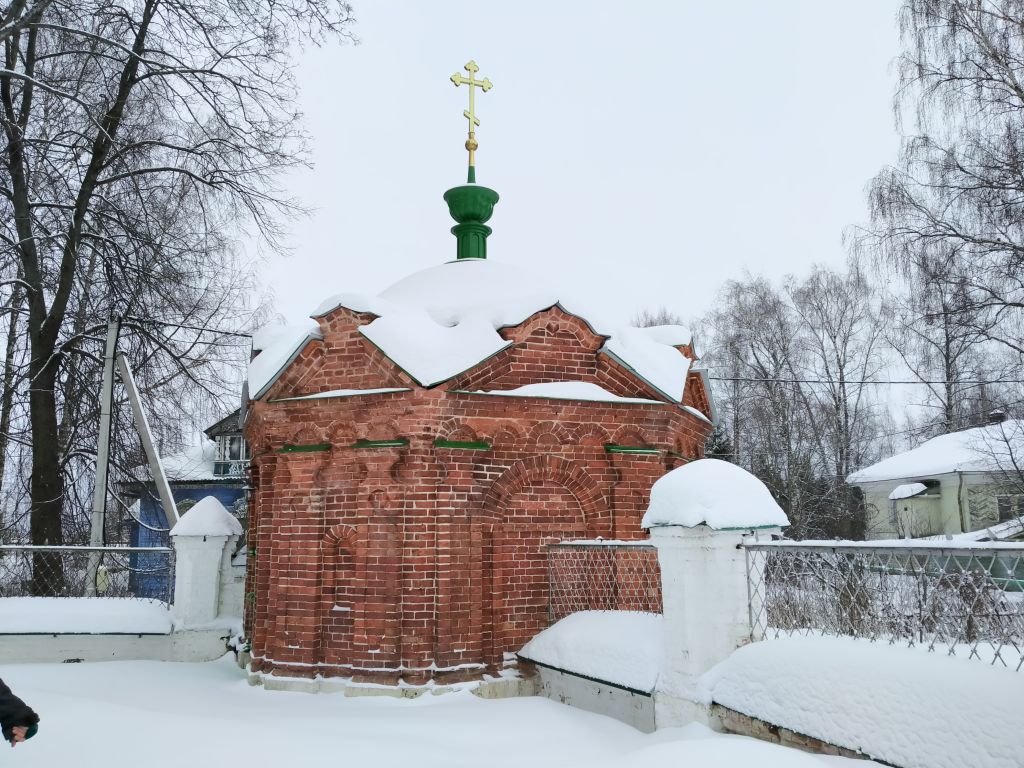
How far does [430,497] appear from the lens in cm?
633

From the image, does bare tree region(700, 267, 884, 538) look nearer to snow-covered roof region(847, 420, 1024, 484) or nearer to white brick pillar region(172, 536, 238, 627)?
snow-covered roof region(847, 420, 1024, 484)

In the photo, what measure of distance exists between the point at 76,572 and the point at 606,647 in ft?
24.0

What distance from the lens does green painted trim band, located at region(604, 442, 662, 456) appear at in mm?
6980

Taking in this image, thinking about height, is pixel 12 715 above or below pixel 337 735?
above

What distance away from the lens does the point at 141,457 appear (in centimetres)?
1249

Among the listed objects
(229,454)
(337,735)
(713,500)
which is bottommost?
(337,735)

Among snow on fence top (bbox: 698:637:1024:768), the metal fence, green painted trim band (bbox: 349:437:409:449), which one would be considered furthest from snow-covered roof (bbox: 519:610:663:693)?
the metal fence

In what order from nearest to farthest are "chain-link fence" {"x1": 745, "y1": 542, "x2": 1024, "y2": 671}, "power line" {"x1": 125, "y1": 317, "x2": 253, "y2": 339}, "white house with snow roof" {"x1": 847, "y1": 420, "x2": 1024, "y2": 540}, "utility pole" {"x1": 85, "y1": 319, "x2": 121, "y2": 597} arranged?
"chain-link fence" {"x1": 745, "y1": 542, "x2": 1024, "y2": 671} < "utility pole" {"x1": 85, "y1": 319, "x2": 121, "y2": 597} < "power line" {"x1": 125, "y1": 317, "x2": 253, "y2": 339} < "white house with snow roof" {"x1": 847, "y1": 420, "x2": 1024, "y2": 540}

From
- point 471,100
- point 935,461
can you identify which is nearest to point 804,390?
point 935,461

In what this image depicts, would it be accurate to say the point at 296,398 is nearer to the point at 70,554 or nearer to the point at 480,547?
the point at 480,547

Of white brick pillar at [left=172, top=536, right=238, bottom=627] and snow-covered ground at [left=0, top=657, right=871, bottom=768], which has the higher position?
white brick pillar at [left=172, top=536, right=238, bottom=627]

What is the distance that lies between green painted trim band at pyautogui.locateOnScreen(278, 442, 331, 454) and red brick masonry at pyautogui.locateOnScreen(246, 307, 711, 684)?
0.04 ft

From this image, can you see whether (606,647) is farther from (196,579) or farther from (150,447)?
(150,447)

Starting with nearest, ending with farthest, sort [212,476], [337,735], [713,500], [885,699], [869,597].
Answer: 1. [885,699]
2. [713,500]
3. [869,597]
4. [337,735]
5. [212,476]
